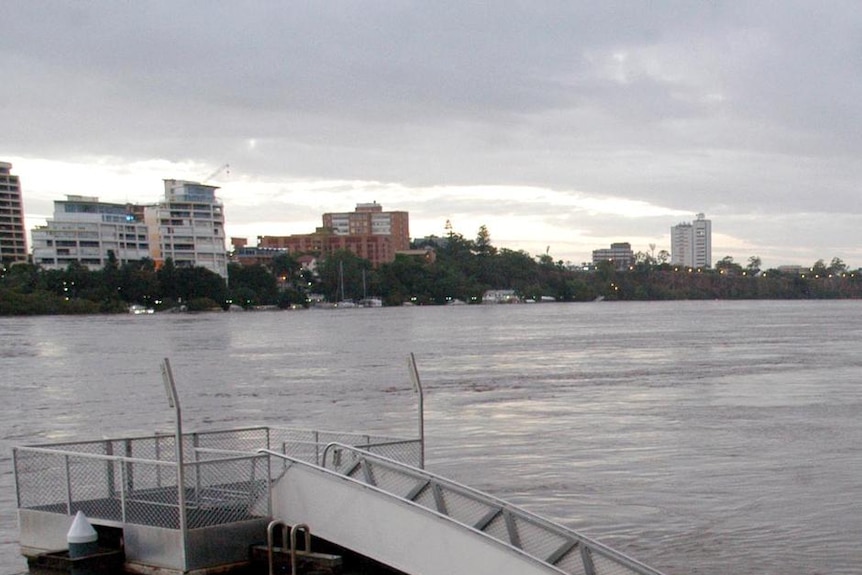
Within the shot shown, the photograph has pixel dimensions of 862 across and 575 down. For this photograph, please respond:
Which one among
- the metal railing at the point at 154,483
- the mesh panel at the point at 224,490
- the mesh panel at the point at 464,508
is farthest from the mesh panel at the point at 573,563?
the mesh panel at the point at 224,490

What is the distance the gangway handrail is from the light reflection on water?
5568 mm

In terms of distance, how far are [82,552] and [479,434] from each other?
21323 millimetres

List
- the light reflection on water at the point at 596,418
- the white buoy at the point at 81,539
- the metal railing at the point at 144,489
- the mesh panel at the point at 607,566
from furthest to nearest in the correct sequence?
the light reflection on water at the point at 596,418 < the metal railing at the point at 144,489 < the white buoy at the point at 81,539 < the mesh panel at the point at 607,566

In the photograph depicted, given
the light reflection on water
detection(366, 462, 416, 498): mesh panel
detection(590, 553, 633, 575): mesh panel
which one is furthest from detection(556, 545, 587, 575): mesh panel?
the light reflection on water

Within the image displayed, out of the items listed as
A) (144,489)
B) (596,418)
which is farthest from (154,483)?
(596,418)

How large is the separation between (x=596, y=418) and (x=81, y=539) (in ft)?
88.7

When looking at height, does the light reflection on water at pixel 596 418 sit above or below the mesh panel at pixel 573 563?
below

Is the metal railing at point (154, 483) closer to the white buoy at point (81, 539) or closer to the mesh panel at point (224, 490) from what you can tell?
the mesh panel at point (224, 490)

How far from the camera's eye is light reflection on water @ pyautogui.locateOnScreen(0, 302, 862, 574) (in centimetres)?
2233

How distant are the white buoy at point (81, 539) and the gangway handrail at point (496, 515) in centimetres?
264

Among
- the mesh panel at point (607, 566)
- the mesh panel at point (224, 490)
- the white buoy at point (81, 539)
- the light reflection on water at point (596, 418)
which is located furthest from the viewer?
the light reflection on water at point (596, 418)

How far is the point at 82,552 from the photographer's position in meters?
16.1

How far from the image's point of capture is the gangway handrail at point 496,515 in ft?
44.0

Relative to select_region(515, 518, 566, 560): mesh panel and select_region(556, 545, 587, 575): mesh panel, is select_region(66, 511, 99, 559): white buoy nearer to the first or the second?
select_region(515, 518, 566, 560): mesh panel
